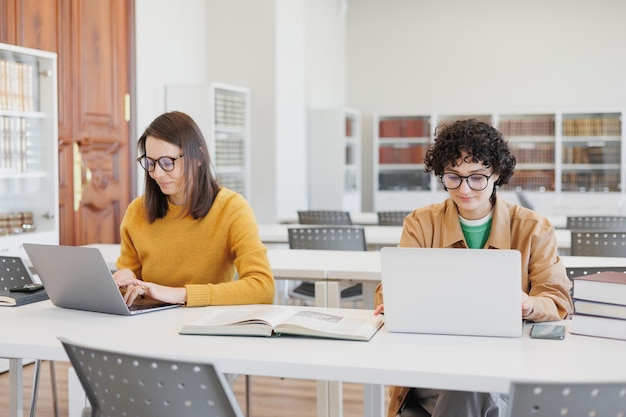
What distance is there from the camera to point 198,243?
2791 millimetres

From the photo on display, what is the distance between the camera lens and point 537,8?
9.90 m

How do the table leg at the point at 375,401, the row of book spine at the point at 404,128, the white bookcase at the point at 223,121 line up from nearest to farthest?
the table leg at the point at 375,401 < the white bookcase at the point at 223,121 < the row of book spine at the point at 404,128

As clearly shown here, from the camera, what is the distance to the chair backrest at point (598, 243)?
13.4 feet

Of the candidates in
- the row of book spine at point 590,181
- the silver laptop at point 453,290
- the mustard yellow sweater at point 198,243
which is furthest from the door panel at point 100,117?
the row of book spine at point 590,181

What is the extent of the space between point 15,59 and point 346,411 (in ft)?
8.27

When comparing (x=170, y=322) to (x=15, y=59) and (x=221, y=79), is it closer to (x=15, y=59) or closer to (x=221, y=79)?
(x=15, y=59)

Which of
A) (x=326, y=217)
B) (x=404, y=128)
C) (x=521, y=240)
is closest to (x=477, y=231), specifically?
(x=521, y=240)

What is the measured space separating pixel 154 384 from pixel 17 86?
3.27 metres

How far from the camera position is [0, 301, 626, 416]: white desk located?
69.0 inches

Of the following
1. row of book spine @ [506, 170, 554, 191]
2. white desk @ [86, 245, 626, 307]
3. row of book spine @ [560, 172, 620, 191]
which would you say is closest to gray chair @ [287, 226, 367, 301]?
white desk @ [86, 245, 626, 307]

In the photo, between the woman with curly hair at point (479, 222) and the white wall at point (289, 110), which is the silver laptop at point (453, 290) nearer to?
the woman with curly hair at point (479, 222)

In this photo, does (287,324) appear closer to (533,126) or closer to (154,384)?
(154,384)

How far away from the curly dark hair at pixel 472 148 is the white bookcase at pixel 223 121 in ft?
13.6

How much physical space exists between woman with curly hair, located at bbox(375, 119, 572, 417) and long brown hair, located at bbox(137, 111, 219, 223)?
0.68 meters
